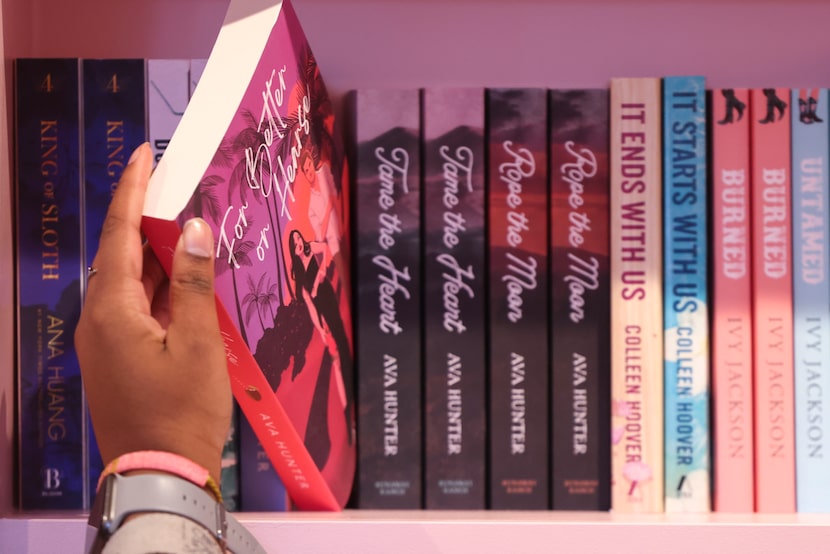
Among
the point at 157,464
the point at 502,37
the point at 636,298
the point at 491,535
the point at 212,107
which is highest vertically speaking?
the point at 502,37

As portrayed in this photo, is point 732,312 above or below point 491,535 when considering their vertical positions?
above

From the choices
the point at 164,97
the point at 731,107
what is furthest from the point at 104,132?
the point at 731,107

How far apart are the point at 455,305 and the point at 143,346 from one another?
0.37 metres

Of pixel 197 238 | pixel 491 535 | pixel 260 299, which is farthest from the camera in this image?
pixel 491 535

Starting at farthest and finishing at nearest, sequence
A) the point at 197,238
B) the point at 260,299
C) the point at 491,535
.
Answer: the point at 491,535 < the point at 260,299 < the point at 197,238

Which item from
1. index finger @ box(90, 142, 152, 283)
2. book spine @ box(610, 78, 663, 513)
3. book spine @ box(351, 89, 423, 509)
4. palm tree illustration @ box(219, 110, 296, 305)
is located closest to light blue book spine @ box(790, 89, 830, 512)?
book spine @ box(610, 78, 663, 513)

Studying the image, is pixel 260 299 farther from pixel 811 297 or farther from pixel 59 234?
pixel 811 297

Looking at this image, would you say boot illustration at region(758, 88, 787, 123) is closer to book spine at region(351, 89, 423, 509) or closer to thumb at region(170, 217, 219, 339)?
book spine at region(351, 89, 423, 509)

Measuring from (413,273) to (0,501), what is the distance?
1.41 feet

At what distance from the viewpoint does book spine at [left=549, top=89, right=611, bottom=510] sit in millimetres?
807

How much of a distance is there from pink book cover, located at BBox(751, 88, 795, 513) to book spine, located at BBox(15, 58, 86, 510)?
25.3 inches

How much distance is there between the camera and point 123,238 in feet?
1.68

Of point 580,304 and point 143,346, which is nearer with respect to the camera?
point 143,346

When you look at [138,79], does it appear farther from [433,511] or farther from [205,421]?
[433,511]
